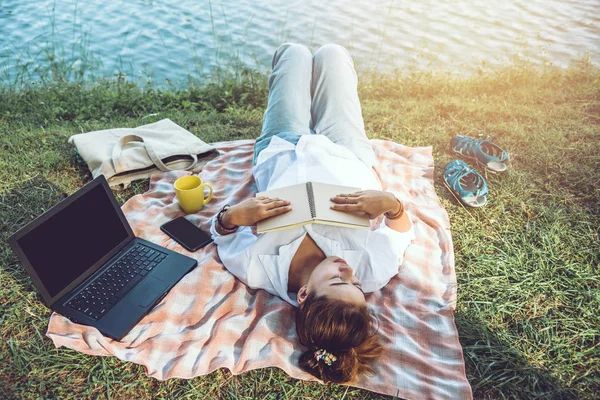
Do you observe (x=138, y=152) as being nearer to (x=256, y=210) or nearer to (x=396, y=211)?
(x=256, y=210)

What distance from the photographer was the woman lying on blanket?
2.11 meters

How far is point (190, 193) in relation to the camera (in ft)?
10.2

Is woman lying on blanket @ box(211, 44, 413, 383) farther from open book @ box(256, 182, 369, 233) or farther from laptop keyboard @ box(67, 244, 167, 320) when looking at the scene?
laptop keyboard @ box(67, 244, 167, 320)

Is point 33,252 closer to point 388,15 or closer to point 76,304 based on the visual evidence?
point 76,304

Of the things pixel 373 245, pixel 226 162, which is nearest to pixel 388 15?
pixel 226 162

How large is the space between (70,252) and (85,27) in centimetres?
724

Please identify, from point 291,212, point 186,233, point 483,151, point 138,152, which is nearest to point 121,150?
point 138,152

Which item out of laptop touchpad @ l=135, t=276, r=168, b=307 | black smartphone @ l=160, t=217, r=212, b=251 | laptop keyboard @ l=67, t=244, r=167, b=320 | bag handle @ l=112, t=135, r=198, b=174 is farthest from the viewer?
bag handle @ l=112, t=135, r=198, b=174

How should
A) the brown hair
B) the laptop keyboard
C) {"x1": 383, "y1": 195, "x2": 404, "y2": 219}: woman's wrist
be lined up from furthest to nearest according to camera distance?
{"x1": 383, "y1": 195, "x2": 404, "y2": 219}: woman's wrist < the laptop keyboard < the brown hair

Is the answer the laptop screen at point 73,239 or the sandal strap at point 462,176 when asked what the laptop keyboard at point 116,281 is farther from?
the sandal strap at point 462,176

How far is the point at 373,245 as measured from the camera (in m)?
2.63

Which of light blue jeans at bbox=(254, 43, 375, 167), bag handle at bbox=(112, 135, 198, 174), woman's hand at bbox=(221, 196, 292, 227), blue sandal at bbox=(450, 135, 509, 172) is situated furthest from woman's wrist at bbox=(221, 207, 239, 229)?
blue sandal at bbox=(450, 135, 509, 172)

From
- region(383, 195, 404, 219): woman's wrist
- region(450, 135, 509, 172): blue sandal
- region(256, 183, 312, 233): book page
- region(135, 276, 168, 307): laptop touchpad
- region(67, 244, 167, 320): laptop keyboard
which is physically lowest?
region(135, 276, 168, 307): laptop touchpad

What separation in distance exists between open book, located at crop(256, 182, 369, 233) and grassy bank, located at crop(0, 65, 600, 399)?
2.72 ft
